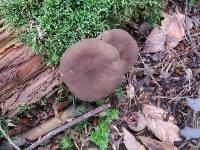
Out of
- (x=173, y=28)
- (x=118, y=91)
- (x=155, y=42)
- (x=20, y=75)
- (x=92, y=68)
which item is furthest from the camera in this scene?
(x=173, y=28)

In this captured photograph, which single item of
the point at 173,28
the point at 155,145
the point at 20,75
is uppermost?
the point at 173,28

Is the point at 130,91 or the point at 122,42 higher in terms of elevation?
the point at 122,42

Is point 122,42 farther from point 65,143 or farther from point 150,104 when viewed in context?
point 65,143

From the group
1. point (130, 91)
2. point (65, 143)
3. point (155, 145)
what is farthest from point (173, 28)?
point (65, 143)

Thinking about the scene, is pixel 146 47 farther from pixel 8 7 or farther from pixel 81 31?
pixel 8 7

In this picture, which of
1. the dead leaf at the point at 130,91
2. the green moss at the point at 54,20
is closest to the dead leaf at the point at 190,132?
the dead leaf at the point at 130,91

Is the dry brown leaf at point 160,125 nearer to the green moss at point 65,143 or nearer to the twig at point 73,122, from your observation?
the twig at point 73,122
